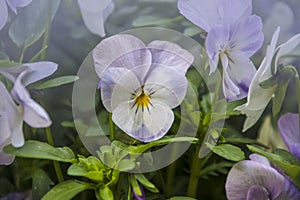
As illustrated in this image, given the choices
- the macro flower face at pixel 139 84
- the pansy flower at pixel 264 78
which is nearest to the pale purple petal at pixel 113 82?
the macro flower face at pixel 139 84

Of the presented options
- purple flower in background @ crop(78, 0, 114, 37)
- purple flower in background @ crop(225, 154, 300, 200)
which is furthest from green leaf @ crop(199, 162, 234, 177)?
purple flower in background @ crop(78, 0, 114, 37)

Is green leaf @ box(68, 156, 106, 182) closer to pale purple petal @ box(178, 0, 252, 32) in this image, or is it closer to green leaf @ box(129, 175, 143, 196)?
green leaf @ box(129, 175, 143, 196)

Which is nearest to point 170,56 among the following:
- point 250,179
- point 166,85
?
point 166,85

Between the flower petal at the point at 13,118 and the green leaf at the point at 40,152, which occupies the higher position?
the flower petal at the point at 13,118

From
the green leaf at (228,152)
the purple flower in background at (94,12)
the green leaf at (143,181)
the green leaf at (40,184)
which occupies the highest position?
the purple flower in background at (94,12)

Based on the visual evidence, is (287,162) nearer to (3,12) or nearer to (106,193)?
(106,193)

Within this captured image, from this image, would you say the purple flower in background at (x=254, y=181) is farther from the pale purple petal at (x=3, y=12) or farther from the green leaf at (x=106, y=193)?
the pale purple petal at (x=3, y=12)
